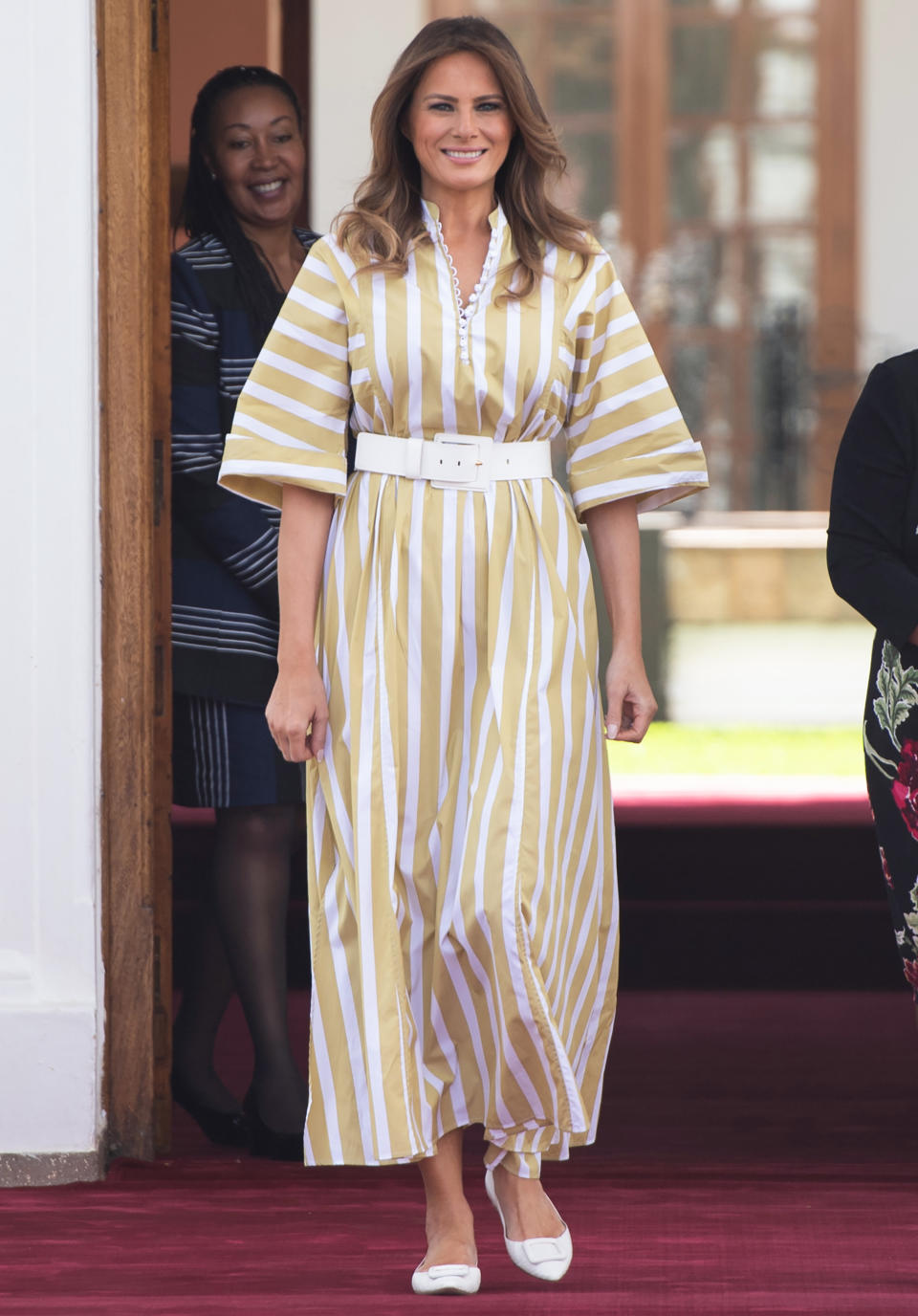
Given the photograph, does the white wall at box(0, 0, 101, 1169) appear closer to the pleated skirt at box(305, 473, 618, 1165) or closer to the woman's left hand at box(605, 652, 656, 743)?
the pleated skirt at box(305, 473, 618, 1165)

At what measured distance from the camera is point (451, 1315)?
221 cm

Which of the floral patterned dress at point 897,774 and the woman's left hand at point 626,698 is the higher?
the woman's left hand at point 626,698

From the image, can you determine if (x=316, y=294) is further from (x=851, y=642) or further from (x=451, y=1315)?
(x=851, y=642)

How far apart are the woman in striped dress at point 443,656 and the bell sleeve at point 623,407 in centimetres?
2

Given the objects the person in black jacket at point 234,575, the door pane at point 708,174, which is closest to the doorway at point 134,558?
the person in black jacket at point 234,575

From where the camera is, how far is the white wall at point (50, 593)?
2842 mm

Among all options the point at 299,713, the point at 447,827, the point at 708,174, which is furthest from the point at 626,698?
the point at 708,174

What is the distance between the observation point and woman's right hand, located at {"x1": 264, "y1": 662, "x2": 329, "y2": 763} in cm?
234

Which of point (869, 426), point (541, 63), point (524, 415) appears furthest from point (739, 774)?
point (541, 63)

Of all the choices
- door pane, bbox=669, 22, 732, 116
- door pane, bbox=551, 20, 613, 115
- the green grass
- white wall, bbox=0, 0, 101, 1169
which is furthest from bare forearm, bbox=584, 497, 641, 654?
door pane, bbox=669, 22, 732, 116

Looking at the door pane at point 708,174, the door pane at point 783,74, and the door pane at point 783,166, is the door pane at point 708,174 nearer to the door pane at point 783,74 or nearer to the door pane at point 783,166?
the door pane at point 783,166

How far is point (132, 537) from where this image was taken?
2.92 meters

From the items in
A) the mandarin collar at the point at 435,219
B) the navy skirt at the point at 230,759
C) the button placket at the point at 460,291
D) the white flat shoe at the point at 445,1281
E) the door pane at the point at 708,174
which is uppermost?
the door pane at the point at 708,174

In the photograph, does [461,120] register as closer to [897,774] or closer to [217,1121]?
[897,774]
